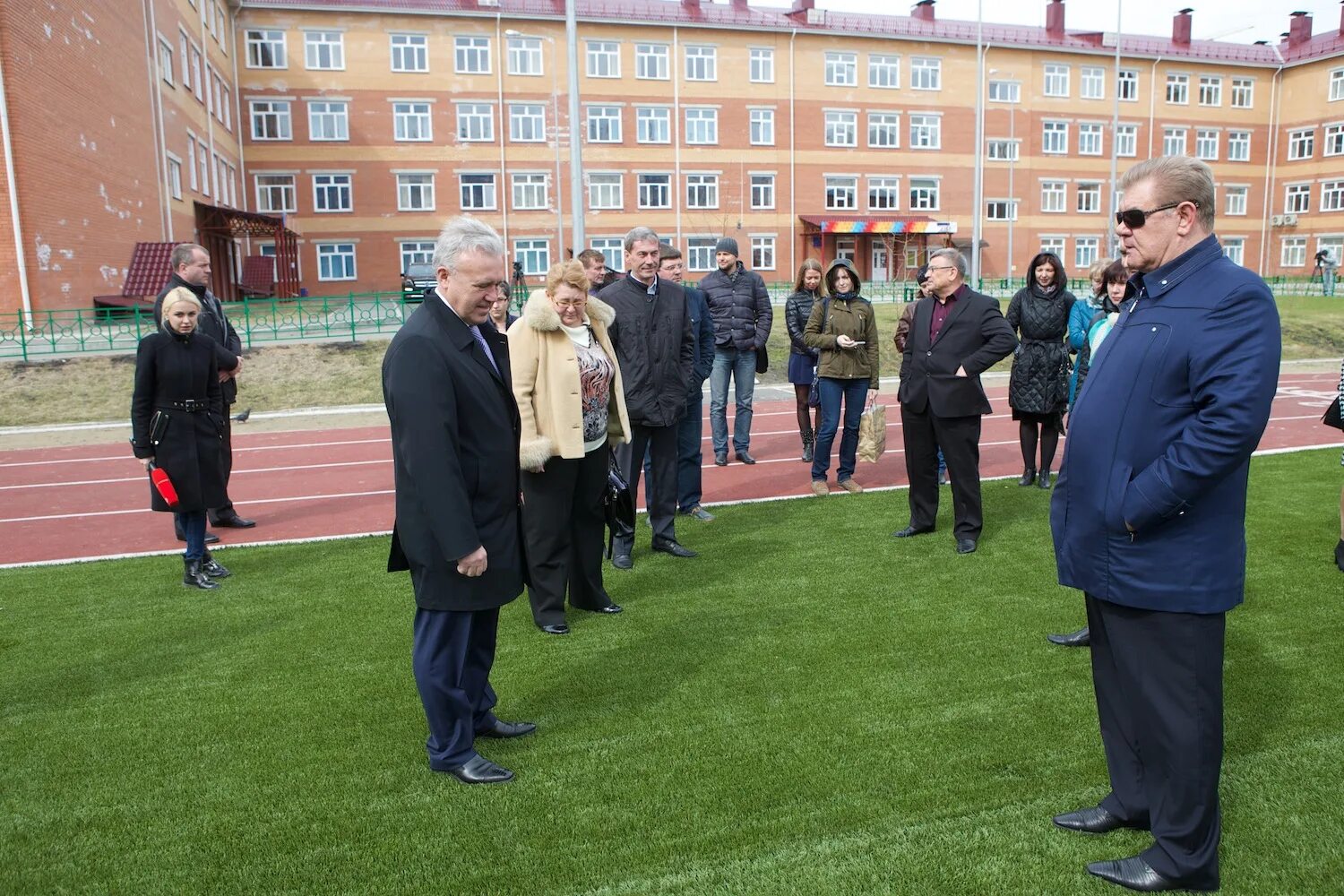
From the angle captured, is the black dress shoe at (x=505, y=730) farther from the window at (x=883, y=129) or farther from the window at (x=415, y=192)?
the window at (x=883, y=129)

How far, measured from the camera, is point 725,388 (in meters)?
10.9

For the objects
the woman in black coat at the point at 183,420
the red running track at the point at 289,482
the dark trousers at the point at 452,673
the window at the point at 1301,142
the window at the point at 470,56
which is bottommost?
the red running track at the point at 289,482

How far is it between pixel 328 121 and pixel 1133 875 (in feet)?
151

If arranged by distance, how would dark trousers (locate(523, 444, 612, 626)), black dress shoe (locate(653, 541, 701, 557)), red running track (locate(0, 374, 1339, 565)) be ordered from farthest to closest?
red running track (locate(0, 374, 1339, 565)) < black dress shoe (locate(653, 541, 701, 557)) < dark trousers (locate(523, 444, 612, 626))

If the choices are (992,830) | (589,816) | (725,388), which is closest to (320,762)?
(589,816)

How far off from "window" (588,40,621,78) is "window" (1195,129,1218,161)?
31.5 meters

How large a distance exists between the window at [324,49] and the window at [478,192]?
6.89m

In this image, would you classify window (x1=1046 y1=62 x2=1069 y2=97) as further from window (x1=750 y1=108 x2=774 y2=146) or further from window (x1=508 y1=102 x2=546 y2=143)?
window (x1=508 y1=102 x2=546 y2=143)

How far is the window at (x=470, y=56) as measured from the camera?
4353cm

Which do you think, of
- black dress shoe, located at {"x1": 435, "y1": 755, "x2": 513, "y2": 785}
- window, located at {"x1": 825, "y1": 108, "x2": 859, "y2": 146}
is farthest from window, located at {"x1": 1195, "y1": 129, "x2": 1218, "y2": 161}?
black dress shoe, located at {"x1": 435, "y1": 755, "x2": 513, "y2": 785}

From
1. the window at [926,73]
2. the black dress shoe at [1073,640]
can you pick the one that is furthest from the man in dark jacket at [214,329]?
the window at [926,73]

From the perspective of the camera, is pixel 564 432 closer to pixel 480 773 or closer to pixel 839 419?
pixel 480 773

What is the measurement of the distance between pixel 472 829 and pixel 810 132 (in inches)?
1850

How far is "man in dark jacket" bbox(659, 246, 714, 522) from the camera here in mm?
7766
